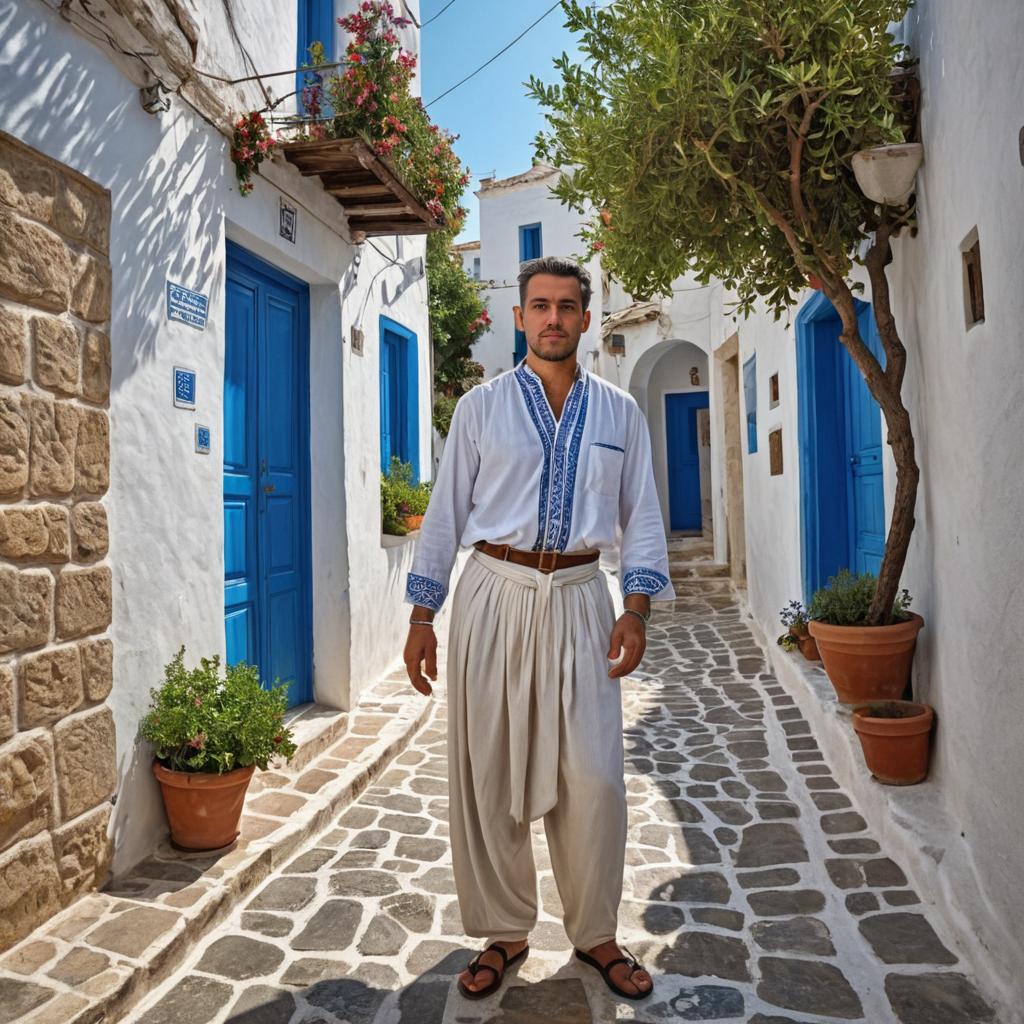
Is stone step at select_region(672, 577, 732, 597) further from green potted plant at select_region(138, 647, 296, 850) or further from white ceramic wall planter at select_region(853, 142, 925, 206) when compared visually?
green potted plant at select_region(138, 647, 296, 850)

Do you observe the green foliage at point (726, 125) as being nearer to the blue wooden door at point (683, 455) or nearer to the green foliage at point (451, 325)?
the green foliage at point (451, 325)

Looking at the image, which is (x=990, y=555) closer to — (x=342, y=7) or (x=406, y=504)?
(x=406, y=504)

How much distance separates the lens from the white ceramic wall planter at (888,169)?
10.5 ft

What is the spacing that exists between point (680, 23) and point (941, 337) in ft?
4.81

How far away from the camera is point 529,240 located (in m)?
19.4

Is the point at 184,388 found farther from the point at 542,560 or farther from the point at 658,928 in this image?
the point at 658,928

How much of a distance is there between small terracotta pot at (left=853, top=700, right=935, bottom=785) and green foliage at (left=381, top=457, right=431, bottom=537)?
3510 millimetres

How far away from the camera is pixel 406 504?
633 cm

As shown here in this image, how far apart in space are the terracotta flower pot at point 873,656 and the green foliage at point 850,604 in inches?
4.5

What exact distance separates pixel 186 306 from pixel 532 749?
7.78 feet

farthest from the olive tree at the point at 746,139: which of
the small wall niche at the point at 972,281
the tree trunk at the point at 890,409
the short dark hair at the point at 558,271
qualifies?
the short dark hair at the point at 558,271

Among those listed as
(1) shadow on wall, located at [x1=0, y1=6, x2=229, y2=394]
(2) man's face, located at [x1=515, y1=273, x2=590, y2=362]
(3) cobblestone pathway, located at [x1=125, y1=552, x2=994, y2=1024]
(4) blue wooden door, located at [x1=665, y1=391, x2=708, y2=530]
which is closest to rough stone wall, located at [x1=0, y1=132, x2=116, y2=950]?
(1) shadow on wall, located at [x1=0, y1=6, x2=229, y2=394]

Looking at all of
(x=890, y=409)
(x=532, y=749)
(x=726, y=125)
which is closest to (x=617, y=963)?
(x=532, y=749)

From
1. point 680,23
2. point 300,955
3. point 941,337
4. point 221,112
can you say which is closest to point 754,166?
point 680,23
